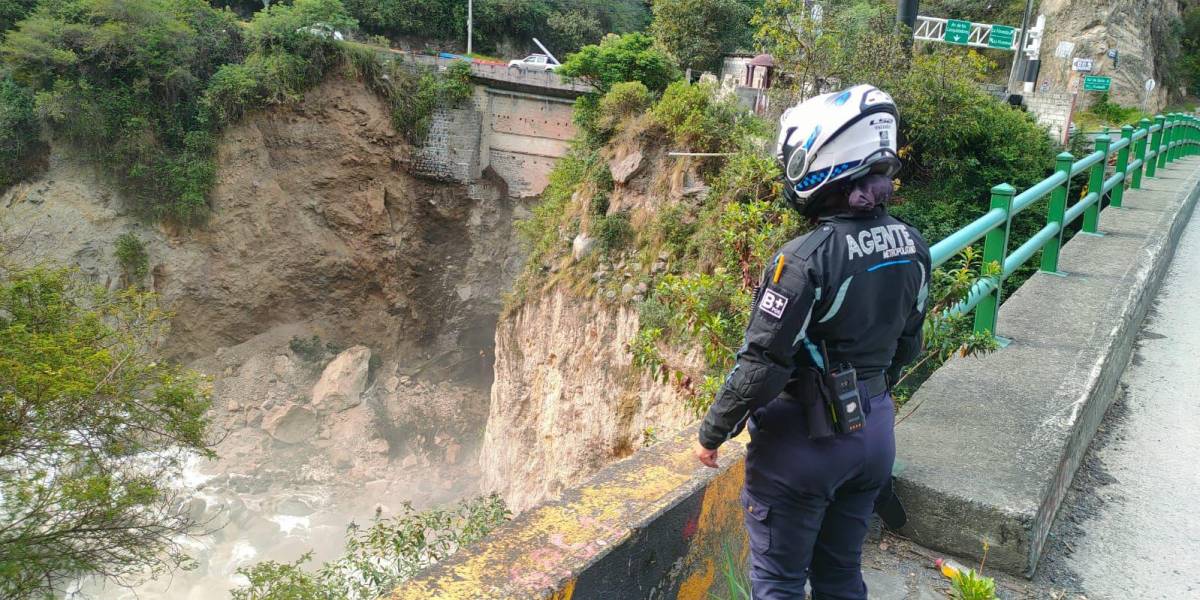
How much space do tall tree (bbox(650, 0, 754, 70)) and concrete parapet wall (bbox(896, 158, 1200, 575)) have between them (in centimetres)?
1992

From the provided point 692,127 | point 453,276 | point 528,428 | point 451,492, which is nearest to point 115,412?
point 528,428

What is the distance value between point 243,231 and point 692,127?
14.8 meters

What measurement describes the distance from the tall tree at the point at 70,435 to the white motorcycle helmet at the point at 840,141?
11720 millimetres

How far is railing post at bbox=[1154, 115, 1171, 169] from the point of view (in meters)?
9.38

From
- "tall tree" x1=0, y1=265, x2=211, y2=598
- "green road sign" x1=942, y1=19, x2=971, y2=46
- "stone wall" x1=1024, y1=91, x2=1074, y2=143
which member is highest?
"green road sign" x1=942, y1=19, x2=971, y2=46

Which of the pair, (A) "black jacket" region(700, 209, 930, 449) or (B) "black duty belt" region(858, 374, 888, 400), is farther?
(B) "black duty belt" region(858, 374, 888, 400)

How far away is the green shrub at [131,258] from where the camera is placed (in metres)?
20.5

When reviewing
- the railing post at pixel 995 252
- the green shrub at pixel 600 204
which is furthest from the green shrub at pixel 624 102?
the railing post at pixel 995 252

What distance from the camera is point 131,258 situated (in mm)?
20594

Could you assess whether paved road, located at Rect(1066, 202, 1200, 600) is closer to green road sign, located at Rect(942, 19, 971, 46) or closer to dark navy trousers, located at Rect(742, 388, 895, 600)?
dark navy trousers, located at Rect(742, 388, 895, 600)

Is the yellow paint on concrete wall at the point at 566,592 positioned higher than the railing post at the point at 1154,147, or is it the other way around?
the railing post at the point at 1154,147

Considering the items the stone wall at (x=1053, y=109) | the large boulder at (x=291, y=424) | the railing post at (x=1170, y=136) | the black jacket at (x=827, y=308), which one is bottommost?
the large boulder at (x=291, y=424)

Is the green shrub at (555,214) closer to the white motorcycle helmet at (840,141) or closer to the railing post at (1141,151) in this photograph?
the railing post at (1141,151)

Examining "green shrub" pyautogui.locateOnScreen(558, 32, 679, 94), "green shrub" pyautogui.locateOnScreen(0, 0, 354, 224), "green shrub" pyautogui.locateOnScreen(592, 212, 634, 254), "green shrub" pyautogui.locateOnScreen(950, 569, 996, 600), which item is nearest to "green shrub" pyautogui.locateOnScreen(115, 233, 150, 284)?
"green shrub" pyautogui.locateOnScreen(0, 0, 354, 224)
